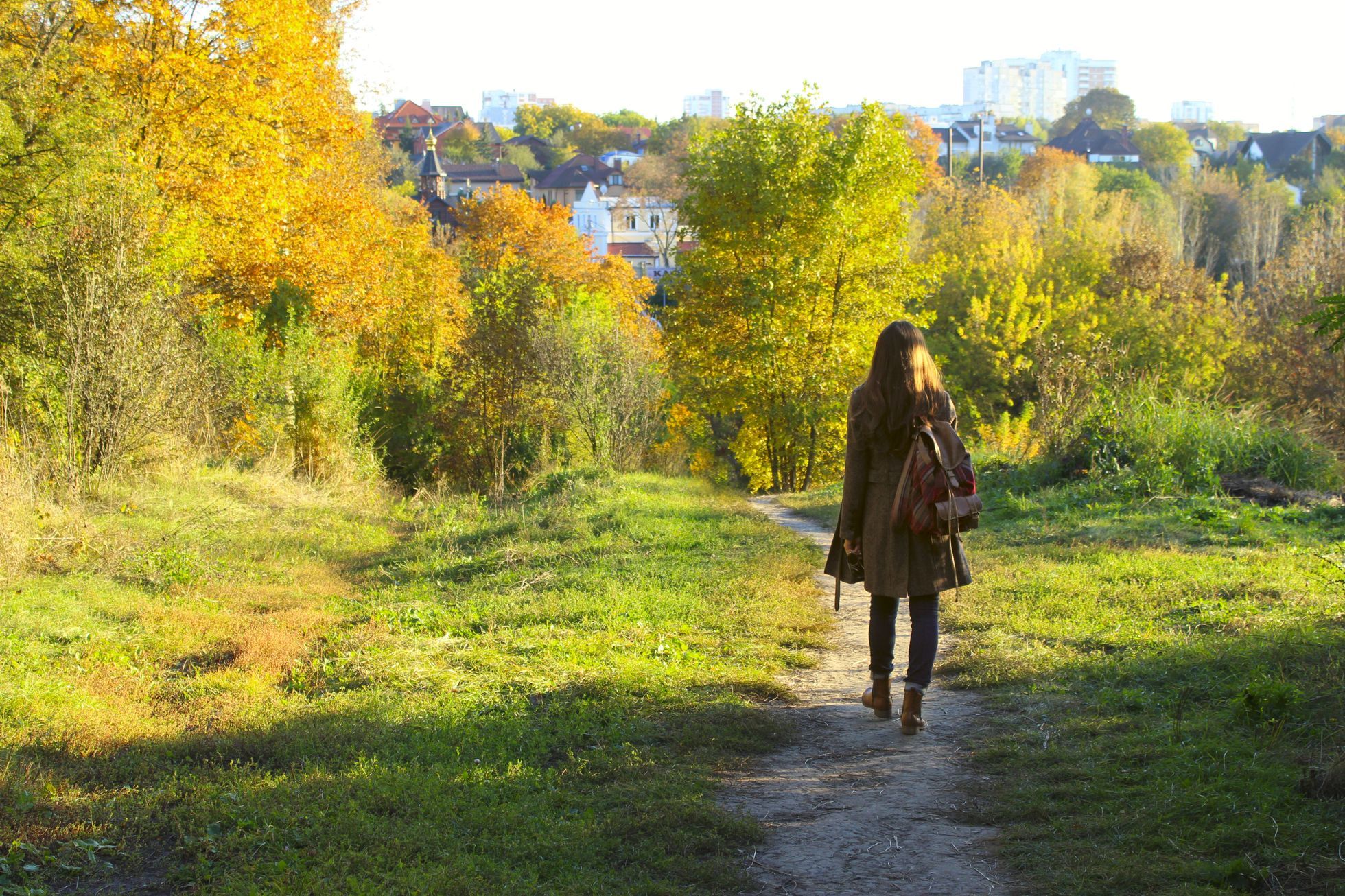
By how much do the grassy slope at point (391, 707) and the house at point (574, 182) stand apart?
92.7 metres

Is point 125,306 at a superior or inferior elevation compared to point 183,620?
superior

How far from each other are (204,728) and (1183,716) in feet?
15.7

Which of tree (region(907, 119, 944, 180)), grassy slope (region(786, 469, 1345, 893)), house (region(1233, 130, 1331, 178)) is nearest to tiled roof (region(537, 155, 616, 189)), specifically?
tree (region(907, 119, 944, 180))

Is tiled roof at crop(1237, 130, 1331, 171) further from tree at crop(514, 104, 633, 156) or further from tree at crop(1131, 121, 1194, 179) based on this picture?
tree at crop(514, 104, 633, 156)

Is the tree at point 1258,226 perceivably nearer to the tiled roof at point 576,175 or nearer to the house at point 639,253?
the house at point 639,253

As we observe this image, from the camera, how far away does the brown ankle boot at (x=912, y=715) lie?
536cm

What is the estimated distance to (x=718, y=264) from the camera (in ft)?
67.3

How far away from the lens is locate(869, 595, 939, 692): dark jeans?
5422 millimetres

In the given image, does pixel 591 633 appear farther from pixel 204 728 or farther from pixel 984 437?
pixel 984 437

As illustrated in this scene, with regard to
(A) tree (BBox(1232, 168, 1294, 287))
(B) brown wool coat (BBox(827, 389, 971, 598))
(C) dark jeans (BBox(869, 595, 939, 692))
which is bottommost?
(C) dark jeans (BBox(869, 595, 939, 692))

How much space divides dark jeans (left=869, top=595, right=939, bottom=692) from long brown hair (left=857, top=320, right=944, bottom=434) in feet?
2.98

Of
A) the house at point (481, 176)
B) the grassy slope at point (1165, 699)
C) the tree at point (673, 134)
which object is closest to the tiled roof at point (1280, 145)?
the tree at point (673, 134)

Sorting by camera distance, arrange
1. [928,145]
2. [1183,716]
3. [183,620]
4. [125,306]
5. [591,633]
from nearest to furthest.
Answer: [1183,716]
[591,633]
[183,620]
[125,306]
[928,145]

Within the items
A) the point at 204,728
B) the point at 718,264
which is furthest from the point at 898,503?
the point at 718,264
